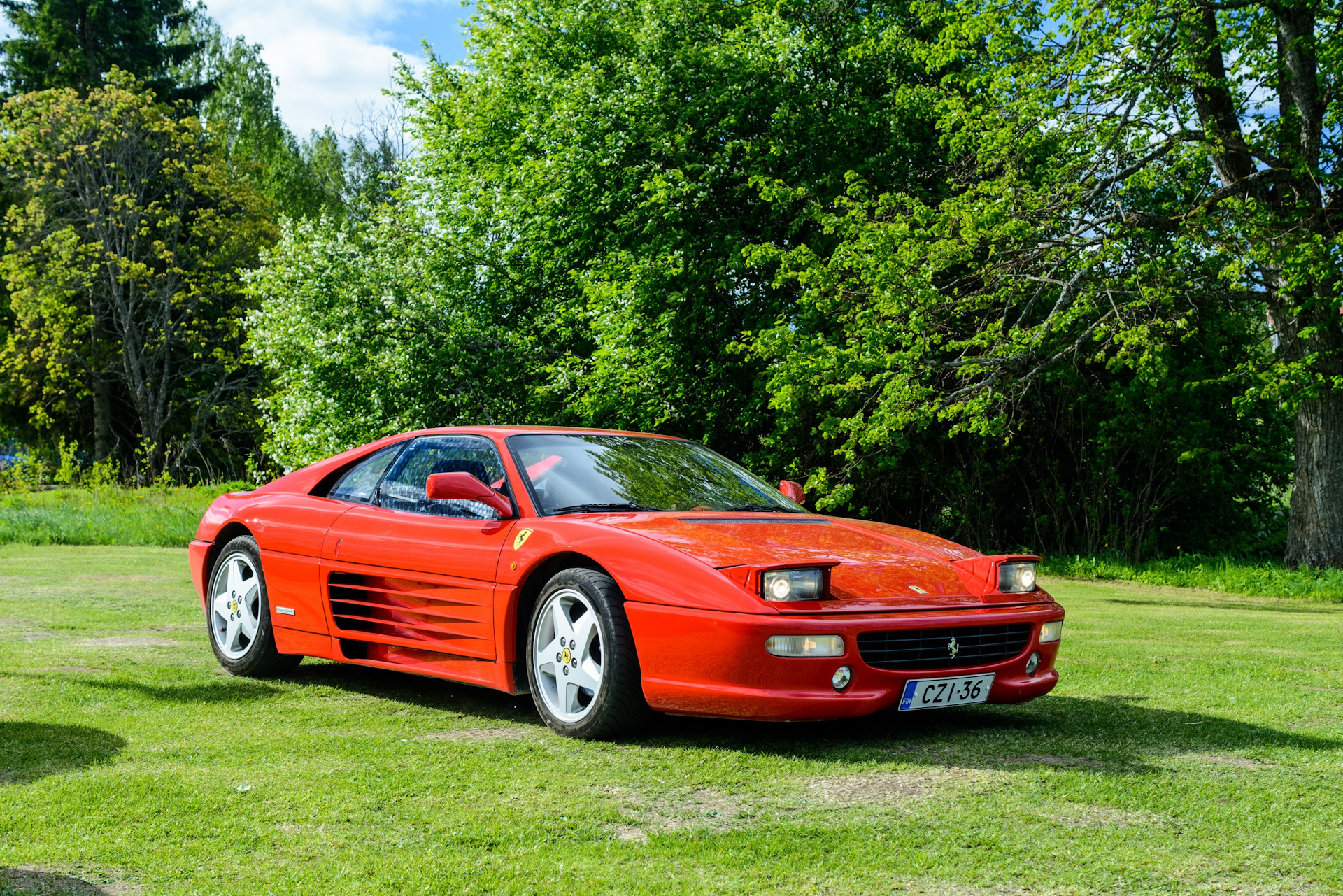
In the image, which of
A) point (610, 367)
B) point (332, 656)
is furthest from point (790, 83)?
point (332, 656)

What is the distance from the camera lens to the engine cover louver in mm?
5742

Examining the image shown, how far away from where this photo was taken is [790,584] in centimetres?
486

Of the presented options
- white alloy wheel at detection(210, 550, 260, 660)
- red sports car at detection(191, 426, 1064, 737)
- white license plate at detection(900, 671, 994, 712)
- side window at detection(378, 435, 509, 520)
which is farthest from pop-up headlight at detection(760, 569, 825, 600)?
white alloy wheel at detection(210, 550, 260, 660)

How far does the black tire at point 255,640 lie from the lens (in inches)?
269

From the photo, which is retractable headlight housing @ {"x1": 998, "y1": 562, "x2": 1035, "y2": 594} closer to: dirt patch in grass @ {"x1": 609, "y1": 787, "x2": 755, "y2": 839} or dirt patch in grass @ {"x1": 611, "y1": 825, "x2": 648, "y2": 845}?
dirt patch in grass @ {"x1": 609, "y1": 787, "x2": 755, "y2": 839}

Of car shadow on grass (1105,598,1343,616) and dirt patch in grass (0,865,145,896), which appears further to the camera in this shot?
car shadow on grass (1105,598,1343,616)

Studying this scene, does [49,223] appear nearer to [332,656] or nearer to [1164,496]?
[1164,496]

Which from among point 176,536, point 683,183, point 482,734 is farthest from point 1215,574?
point 176,536

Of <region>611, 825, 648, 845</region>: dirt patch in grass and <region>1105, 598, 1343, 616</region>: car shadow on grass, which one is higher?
<region>611, 825, 648, 845</region>: dirt patch in grass

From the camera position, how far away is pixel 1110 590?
15289 mm

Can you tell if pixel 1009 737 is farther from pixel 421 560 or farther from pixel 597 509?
pixel 421 560

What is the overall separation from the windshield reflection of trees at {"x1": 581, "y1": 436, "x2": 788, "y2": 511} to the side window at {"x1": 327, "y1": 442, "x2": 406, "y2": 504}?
1089mm

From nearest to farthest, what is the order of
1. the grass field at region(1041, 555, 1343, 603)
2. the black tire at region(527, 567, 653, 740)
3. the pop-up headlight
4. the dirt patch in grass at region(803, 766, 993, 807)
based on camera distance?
the dirt patch in grass at region(803, 766, 993, 807), the pop-up headlight, the black tire at region(527, 567, 653, 740), the grass field at region(1041, 555, 1343, 603)

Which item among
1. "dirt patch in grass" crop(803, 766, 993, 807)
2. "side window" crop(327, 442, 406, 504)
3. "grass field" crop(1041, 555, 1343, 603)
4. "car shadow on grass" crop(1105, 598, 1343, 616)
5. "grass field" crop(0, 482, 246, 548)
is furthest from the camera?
"grass field" crop(0, 482, 246, 548)
